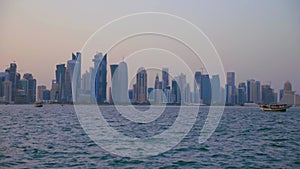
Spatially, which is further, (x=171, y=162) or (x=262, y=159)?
(x=262, y=159)

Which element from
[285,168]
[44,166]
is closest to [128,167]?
[44,166]

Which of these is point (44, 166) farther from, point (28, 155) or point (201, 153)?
point (201, 153)

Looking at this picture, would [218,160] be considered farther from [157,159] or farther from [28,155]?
[28,155]

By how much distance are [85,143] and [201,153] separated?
378 inches

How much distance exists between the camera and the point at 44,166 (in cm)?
2123

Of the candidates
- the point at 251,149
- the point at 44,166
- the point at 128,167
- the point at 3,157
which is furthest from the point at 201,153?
the point at 3,157

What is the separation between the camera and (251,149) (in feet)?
94.7

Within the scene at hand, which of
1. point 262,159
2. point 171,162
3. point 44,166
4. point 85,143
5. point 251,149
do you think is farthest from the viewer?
point 85,143

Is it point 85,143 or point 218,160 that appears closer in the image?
point 218,160

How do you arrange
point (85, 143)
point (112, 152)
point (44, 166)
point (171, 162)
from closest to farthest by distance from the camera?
1. point (44, 166)
2. point (171, 162)
3. point (112, 152)
4. point (85, 143)

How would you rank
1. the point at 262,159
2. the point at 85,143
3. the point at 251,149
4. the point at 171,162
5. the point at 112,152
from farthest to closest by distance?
the point at 85,143 < the point at 251,149 < the point at 112,152 < the point at 262,159 < the point at 171,162

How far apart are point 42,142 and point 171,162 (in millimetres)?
13008

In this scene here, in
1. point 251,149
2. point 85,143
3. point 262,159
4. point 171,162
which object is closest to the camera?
point 171,162

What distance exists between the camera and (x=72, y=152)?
25.9 m
